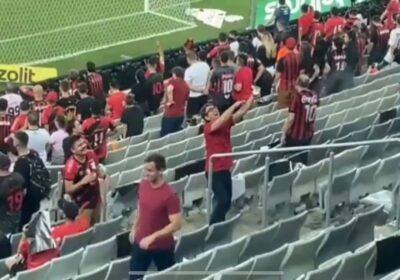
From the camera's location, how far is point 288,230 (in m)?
8.84

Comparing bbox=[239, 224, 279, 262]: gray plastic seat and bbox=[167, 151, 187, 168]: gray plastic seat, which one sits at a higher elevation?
bbox=[239, 224, 279, 262]: gray plastic seat

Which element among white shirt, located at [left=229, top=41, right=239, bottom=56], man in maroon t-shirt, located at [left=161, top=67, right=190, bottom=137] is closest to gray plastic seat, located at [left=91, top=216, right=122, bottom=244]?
man in maroon t-shirt, located at [left=161, top=67, right=190, bottom=137]

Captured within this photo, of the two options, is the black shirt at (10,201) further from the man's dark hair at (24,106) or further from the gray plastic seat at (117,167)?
the man's dark hair at (24,106)

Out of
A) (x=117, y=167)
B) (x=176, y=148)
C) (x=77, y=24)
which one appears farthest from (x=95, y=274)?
(x=77, y=24)

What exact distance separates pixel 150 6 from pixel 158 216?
1442 cm

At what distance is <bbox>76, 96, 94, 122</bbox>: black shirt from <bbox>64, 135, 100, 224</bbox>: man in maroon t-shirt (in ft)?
9.29

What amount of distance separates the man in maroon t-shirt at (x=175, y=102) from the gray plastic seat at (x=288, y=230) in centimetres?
444

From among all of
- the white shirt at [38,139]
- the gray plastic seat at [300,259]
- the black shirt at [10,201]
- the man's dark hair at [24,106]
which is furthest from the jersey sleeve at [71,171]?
the man's dark hair at [24,106]

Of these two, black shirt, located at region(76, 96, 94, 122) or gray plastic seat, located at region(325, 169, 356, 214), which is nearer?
gray plastic seat, located at region(325, 169, 356, 214)

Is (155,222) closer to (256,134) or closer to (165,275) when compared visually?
(165,275)

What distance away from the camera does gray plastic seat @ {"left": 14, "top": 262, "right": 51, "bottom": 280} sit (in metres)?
7.84

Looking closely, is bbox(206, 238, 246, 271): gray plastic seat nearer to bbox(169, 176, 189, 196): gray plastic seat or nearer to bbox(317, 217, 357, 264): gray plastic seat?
bbox(317, 217, 357, 264): gray plastic seat

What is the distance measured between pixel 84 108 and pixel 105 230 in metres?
3.46

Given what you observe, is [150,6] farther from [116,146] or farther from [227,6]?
[116,146]
